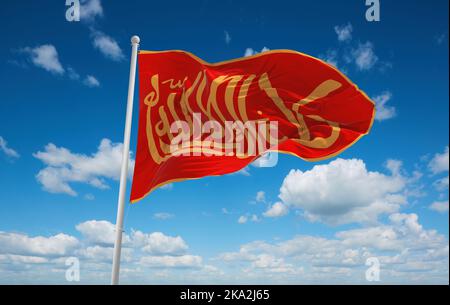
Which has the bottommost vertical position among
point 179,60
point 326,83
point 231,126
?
point 231,126

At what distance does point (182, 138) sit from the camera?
1344 centimetres

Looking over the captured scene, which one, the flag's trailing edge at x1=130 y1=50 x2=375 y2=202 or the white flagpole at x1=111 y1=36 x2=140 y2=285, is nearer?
the white flagpole at x1=111 y1=36 x2=140 y2=285

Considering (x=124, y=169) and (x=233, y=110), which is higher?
(x=233, y=110)

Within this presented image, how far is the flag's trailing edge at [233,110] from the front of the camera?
13086 millimetres

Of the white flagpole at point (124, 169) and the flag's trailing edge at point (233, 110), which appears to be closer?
the white flagpole at point (124, 169)

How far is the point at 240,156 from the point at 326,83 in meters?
3.27

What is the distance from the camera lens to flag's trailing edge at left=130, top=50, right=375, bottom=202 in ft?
42.9

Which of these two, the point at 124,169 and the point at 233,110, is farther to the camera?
the point at 233,110

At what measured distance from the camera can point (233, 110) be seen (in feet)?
45.4
